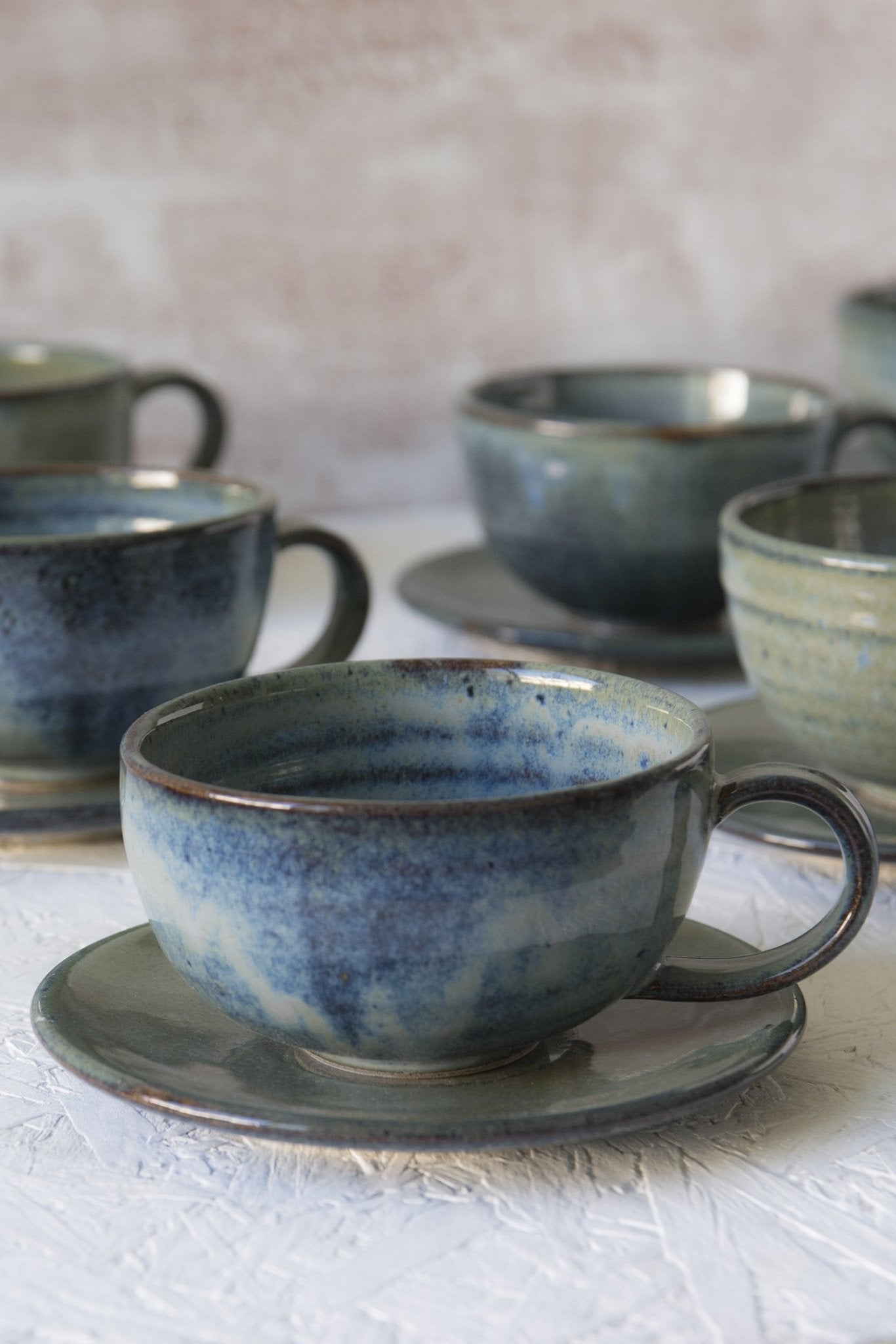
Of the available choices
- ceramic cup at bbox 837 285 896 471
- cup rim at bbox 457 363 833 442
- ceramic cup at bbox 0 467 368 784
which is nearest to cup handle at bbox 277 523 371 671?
ceramic cup at bbox 0 467 368 784

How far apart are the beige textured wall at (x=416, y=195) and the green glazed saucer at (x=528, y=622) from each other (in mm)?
237

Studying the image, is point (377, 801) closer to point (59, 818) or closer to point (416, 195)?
point (59, 818)

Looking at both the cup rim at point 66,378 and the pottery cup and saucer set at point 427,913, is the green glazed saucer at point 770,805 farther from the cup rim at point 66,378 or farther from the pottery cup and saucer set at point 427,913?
the cup rim at point 66,378

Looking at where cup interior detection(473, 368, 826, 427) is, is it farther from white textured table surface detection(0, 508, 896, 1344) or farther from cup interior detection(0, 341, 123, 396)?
white textured table surface detection(0, 508, 896, 1344)

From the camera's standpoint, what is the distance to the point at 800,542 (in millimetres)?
737

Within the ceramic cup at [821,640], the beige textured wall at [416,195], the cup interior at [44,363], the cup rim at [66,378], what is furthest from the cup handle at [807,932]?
the beige textured wall at [416,195]

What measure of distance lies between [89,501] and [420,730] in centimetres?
28

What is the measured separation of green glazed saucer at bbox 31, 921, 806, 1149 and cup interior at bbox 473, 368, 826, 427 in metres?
0.52

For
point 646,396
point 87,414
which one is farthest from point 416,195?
point 87,414

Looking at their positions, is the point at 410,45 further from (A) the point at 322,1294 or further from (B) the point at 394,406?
(A) the point at 322,1294

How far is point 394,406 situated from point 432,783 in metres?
0.68

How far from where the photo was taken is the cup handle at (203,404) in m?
0.97

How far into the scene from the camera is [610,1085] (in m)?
0.44

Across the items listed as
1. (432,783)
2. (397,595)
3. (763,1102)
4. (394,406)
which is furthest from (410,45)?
(763,1102)
